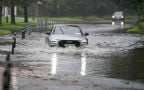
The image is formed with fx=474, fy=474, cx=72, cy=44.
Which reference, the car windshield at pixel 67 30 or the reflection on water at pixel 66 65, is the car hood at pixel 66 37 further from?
the reflection on water at pixel 66 65

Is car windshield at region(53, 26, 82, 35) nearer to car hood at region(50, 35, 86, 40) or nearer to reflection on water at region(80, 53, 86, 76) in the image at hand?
car hood at region(50, 35, 86, 40)

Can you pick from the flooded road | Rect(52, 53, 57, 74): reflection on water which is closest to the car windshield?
the flooded road

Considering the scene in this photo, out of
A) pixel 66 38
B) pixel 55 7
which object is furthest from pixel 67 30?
pixel 55 7

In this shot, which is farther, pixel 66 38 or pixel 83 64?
pixel 66 38

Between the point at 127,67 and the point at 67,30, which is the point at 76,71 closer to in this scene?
the point at 127,67

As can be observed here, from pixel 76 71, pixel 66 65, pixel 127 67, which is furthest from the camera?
pixel 66 65

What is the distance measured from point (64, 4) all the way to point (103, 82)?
4571 inches

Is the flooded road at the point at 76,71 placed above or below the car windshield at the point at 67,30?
below

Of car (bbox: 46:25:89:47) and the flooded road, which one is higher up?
car (bbox: 46:25:89:47)

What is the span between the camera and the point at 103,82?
1305 cm

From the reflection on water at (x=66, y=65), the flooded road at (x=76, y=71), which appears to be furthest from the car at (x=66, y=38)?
the reflection on water at (x=66, y=65)

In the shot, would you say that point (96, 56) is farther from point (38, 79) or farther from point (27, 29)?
point (27, 29)

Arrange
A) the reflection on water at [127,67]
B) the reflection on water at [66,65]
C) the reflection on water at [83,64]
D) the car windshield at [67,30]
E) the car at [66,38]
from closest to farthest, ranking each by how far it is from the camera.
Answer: the reflection on water at [127,67]
the reflection on water at [83,64]
the reflection on water at [66,65]
the car at [66,38]
the car windshield at [67,30]

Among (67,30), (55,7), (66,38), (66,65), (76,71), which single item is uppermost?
(55,7)
